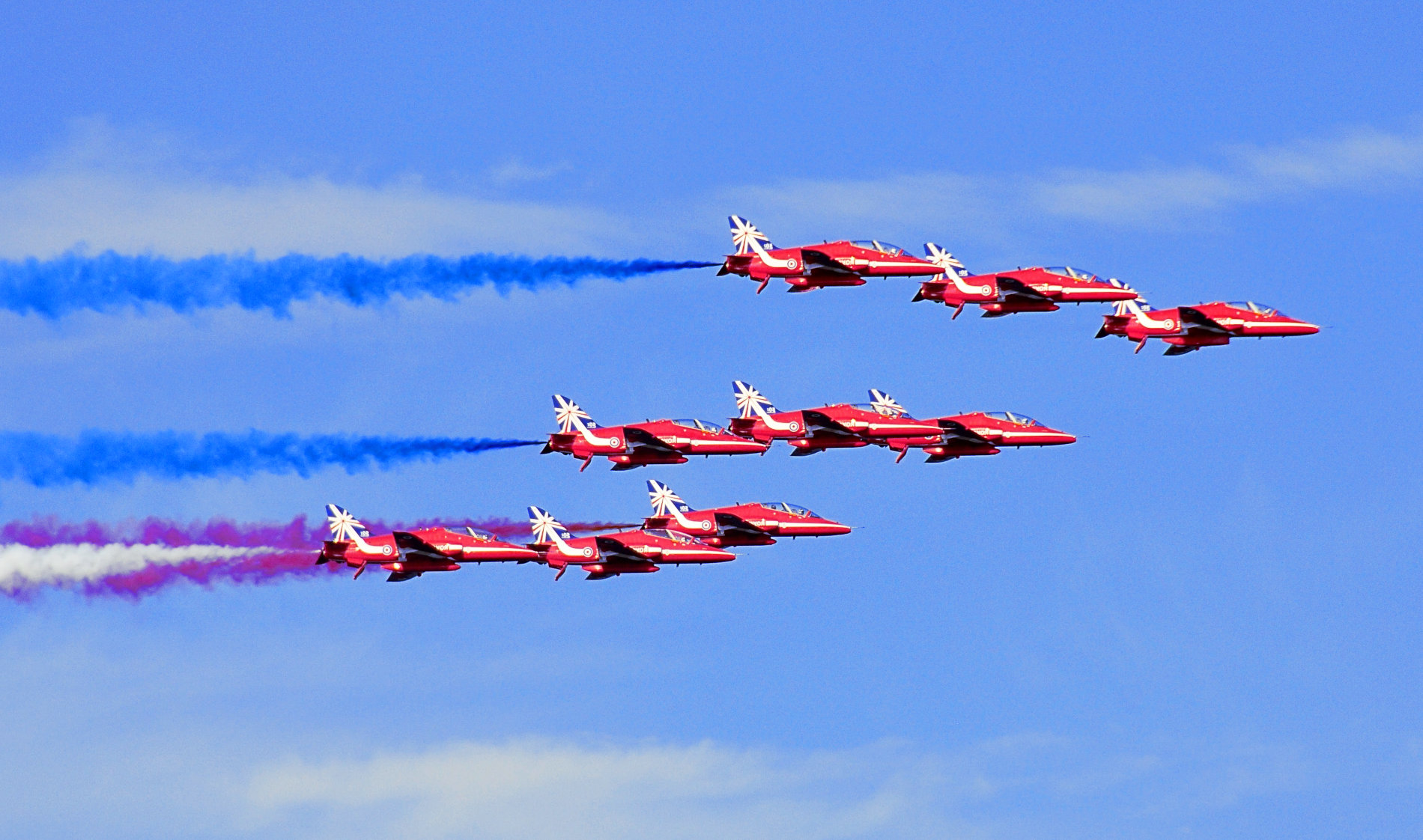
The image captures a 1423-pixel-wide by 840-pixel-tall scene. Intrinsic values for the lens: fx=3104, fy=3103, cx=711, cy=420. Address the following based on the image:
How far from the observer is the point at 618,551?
516 ft

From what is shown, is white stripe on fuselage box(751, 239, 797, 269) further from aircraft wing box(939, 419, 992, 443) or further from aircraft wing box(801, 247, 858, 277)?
aircraft wing box(939, 419, 992, 443)

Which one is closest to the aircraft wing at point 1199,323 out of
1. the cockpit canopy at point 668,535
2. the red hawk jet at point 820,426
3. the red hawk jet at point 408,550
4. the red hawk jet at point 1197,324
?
the red hawk jet at point 1197,324

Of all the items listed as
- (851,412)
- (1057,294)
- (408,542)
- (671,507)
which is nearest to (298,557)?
(408,542)

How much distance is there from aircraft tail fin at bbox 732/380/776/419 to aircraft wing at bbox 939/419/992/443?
29.6 ft

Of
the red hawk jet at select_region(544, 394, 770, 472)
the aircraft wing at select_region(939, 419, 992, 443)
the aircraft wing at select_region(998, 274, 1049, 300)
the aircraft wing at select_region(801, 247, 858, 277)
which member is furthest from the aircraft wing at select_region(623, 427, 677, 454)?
the aircraft wing at select_region(998, 274, 1049, 300)

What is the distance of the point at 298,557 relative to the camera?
162875 millimetres

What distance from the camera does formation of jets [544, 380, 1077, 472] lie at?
518 ft

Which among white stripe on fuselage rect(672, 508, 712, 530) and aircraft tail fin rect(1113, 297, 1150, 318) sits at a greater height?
aircraft tail fin rect(1113, 297, 1150, 318)

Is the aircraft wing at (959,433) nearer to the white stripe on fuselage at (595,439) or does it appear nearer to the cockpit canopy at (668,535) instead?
the cockpit canopy at (668,535)

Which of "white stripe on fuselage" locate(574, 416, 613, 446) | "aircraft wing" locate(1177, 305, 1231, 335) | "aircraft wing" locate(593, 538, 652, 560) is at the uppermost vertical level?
"aircraft wing" locate(1177, 305, 1231, 335)

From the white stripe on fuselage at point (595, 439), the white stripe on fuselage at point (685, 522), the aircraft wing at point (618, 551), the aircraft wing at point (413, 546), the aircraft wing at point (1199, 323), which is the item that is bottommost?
the aircraft wing at point (618, 551)

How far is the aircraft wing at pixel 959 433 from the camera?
526 ft

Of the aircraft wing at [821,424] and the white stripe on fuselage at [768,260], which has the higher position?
the white stripe on fuselage at [768,260]

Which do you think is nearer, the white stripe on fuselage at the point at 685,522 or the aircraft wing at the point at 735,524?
the white stripe on fuselage at the point at 685,522
